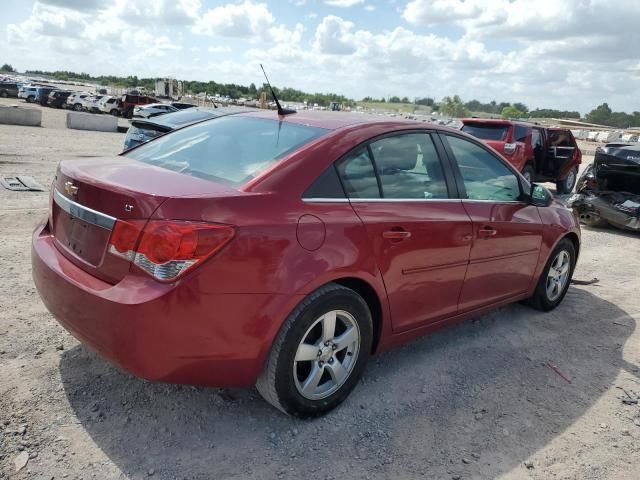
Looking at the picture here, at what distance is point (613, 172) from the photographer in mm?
9281

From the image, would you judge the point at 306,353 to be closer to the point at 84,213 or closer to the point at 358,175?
the point at 358,175

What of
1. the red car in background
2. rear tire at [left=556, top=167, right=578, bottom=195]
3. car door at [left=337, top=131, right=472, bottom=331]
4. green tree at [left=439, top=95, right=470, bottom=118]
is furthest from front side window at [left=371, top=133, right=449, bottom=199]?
green tree at [left=439, top=95, right=470, bottom=118]

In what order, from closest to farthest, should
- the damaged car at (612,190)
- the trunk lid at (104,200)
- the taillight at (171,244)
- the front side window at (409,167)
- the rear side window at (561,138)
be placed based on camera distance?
the taillight at (171,244), the trunk lid at (104,200), the front side window at (409,167), the damaged car at (612,190), the rear side window at (561,138)

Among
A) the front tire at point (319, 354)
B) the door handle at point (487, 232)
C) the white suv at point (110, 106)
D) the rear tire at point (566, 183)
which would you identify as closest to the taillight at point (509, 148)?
the rear tire at point (566, 183)

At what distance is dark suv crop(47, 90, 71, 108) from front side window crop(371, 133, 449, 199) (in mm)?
42072

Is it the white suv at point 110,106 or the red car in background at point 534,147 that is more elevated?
the red car in background at point 534,147

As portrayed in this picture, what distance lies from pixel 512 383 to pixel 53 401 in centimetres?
287

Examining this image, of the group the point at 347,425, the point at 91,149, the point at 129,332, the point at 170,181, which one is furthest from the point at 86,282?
the point at 91,149

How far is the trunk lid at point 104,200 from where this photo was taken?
2482 millimetres

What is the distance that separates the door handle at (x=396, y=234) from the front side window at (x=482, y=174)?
32.4 inches

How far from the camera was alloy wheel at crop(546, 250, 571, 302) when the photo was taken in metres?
4.92

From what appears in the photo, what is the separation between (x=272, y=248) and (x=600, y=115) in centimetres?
15299

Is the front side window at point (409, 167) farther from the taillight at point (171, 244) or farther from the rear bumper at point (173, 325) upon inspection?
the taillight at point (171, 244)

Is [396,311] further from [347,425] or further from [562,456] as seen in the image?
[562,456]
